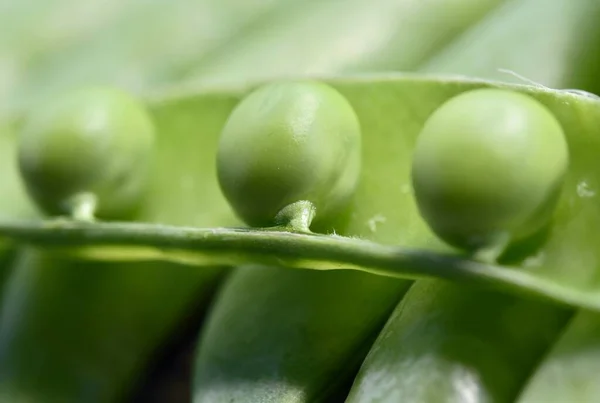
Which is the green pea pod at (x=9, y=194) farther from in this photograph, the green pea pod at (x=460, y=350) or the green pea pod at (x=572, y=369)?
the green pea pod at (x=572, y=369)

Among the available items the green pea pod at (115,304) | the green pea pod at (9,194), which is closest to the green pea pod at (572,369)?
the green pea pod at (115,304)

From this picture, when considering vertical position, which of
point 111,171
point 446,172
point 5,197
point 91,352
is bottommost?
point 91,352

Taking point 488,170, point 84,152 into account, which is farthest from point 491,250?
point 84,152

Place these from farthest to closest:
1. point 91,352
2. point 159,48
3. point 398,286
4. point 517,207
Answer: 1. point 159,48
2. point 91,352
3. point 398,286
4. point 517,207

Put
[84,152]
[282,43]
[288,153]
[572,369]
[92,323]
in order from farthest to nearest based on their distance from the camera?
[282,43], [92,323], [84,152], [288,153], [572,369]

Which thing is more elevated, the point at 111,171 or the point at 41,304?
the point at 111,171

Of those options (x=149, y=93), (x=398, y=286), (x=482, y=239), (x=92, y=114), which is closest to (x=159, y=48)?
(x=149, y=93)

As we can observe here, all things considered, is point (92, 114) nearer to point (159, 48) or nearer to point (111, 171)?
point (111, 171)

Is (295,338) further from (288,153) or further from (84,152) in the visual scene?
(84,152)
